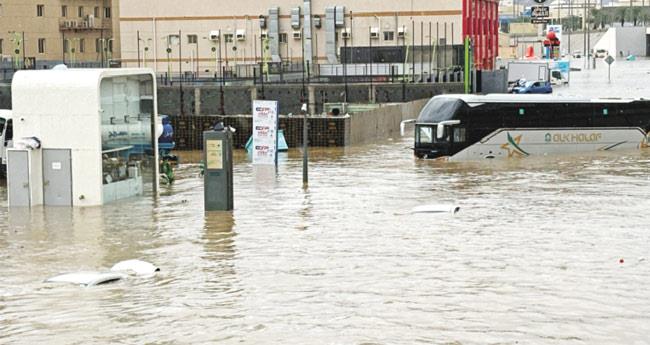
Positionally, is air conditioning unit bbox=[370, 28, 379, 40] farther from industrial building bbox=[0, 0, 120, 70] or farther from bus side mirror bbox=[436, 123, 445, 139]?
bus side mirror bbox=[436, 123, 445, 139]

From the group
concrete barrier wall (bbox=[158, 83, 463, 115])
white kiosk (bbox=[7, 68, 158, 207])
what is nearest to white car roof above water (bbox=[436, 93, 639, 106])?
white kiosk (bbox=[7, 68, 158, 207])

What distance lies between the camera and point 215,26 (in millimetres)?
84500

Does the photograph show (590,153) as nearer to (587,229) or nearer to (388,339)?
(587,229)

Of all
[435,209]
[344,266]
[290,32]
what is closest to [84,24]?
[290,32]

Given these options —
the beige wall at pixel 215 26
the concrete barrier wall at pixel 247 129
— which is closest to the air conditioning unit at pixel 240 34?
the beige wall at pixel 215 26

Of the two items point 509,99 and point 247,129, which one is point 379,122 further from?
point 509,99

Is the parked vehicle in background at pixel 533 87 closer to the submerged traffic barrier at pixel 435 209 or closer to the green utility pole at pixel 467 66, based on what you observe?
the green utility pole at pixel 467 66

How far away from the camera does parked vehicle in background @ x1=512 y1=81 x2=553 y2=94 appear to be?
87.4 m

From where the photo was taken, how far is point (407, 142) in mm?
51062

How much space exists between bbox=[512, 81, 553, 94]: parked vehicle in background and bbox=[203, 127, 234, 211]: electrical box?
2389 inches

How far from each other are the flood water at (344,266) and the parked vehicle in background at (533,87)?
5327cm

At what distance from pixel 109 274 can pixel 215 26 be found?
66615 millimetres

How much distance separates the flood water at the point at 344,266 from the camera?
15.3 m

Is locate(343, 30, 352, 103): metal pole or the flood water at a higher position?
locate(343, 30, 352, 103): metal pole
